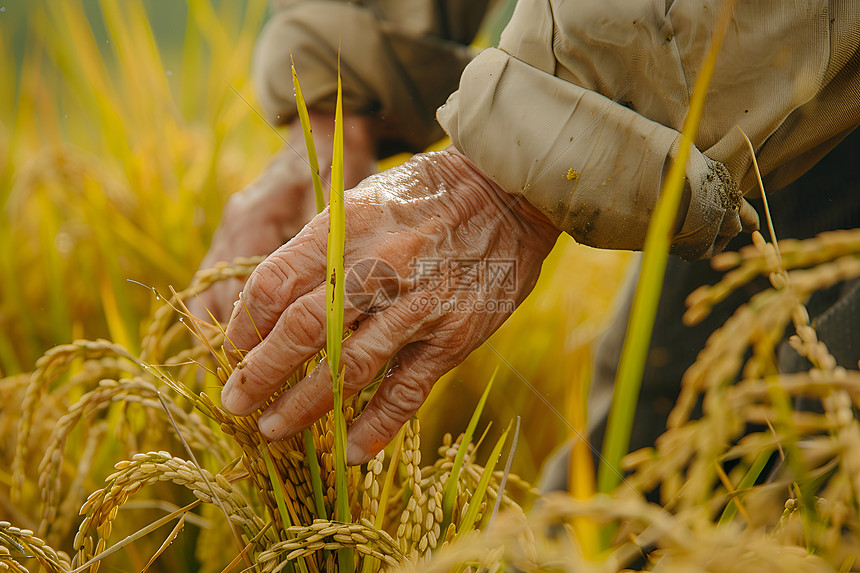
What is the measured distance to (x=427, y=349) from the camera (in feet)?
1.70

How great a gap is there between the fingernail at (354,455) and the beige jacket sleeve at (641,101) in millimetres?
294

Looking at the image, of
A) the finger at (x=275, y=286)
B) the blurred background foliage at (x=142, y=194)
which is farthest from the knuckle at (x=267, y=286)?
the blurred background foliage at (x=142, y=194)

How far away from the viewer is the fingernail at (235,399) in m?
Answer: 0.42

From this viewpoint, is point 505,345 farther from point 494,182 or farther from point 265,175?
point 265,175

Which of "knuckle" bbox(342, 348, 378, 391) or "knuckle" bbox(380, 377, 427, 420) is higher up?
"knuckle" bbox(342, 348, 378, 391)

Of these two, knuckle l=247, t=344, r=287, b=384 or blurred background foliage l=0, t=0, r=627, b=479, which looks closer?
knuckle l=247, t=344, r=287, b=384

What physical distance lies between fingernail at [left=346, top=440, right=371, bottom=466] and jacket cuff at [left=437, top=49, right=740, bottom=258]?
29 centimetres

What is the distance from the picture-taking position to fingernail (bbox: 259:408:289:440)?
16.2 inches

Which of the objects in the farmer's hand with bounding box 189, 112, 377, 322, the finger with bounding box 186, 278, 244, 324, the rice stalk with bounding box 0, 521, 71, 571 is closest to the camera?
the rice stalk with bounding box 0, 521, 71, 571

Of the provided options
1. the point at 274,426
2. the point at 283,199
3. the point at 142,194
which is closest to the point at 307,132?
the point at 274,426

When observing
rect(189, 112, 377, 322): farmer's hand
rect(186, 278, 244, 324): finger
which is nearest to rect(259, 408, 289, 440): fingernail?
rect(186, 278, 244, 324): finger

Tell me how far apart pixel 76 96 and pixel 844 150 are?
5.04 ft

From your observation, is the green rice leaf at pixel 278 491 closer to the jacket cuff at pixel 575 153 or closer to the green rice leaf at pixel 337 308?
the green rice leaf at pixel 337 308

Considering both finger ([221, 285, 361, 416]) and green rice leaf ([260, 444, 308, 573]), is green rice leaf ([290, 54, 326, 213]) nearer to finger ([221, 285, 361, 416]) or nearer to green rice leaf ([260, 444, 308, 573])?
finger ([221, 285, 361, 416])
